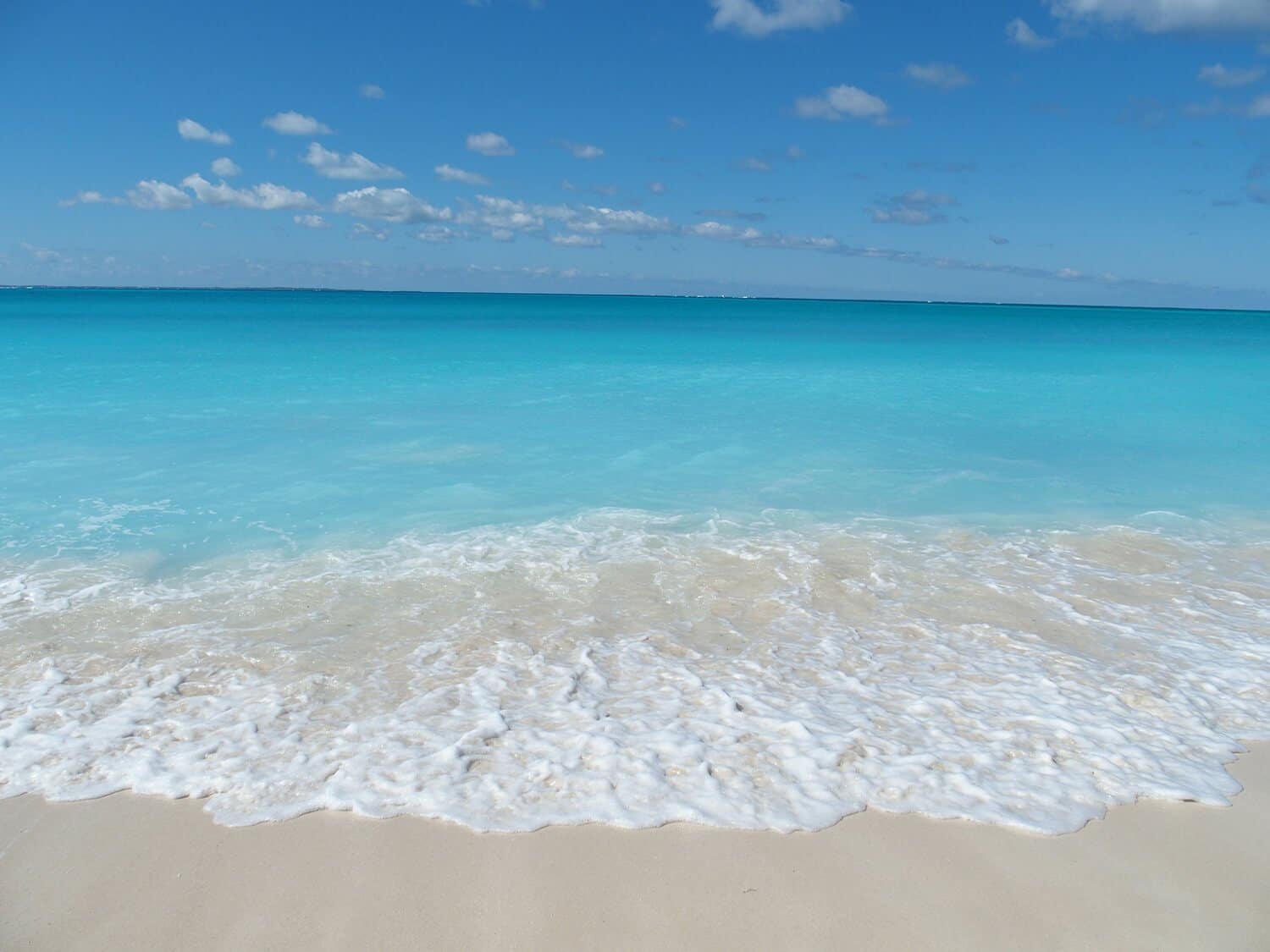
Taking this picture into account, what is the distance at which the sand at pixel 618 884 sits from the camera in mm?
3008

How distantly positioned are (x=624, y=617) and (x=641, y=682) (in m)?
1.07

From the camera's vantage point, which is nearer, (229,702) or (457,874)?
(457,874)

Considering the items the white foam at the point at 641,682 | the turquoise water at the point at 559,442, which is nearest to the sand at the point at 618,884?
the white foam at the point at 641,682

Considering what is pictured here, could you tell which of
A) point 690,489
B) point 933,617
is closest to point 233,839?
point 933,617

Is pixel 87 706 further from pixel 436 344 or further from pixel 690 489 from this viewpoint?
pixel 436 344

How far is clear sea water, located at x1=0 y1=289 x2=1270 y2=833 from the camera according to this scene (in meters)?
3.99

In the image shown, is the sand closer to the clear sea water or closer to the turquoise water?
the clear sea water

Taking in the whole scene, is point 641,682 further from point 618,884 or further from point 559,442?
point 559,442

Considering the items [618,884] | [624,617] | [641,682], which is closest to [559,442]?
[624,617]

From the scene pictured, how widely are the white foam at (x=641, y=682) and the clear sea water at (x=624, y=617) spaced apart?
3 cm

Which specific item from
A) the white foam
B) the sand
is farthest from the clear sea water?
the sand

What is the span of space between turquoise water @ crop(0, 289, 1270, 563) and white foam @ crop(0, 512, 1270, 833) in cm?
161

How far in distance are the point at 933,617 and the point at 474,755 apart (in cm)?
372

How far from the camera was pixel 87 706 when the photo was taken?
14.9ft
